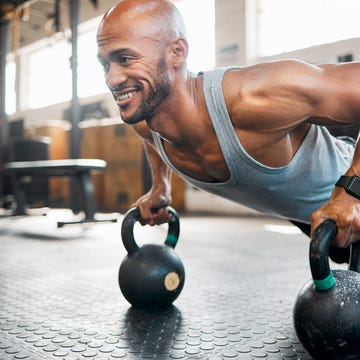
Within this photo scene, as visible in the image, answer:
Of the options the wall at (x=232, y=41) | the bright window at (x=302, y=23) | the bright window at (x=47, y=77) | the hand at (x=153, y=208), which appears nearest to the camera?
the hand at (x=153, y=208)

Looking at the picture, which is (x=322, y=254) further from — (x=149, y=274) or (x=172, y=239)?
(x=172, y=239)

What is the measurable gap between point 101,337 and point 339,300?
556mm

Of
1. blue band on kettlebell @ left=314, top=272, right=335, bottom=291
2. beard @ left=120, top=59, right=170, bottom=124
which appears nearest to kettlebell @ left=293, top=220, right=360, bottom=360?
blue band on kettlebell @ left=314, top=272, right=335, bottom=291

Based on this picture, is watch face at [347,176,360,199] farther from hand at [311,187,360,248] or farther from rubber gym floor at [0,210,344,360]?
rubber gym floor at [0,210,344,360]

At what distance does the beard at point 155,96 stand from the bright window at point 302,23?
10.5 feet

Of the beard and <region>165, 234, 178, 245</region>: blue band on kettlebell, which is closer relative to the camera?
the beard

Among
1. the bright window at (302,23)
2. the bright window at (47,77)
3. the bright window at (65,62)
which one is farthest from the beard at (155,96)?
the bright window at (47,77)

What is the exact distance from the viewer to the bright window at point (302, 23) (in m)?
3.87

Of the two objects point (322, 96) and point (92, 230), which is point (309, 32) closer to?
point (92, 230)

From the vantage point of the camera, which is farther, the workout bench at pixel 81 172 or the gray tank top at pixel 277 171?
the workout bench at pixel 81 172

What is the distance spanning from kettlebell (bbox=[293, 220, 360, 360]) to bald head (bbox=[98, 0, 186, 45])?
528mm

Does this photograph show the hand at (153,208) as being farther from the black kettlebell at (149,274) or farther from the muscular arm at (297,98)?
the muscular arm at (297,98)

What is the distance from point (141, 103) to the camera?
1.01 meters

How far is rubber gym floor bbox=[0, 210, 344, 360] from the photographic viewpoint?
3.28 feet
